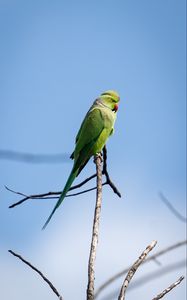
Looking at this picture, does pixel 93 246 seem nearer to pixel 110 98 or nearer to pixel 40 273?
pixel 40 273

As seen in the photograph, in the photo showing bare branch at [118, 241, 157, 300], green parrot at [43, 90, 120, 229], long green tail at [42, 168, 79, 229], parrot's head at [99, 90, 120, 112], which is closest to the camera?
bare branch at [118, 241, 157, 300]

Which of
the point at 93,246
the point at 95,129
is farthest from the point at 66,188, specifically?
the point at 93,246

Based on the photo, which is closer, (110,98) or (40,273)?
(40,273)

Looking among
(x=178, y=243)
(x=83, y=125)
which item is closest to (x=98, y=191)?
(x=178, y=243)

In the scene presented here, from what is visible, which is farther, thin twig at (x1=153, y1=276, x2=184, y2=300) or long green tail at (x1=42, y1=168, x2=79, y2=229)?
long green tail at (x1=42, y1=168, x2=79, y2=229)

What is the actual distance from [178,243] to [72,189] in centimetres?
253

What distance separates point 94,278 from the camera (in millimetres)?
3092

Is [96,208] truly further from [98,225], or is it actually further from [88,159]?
[88,159]

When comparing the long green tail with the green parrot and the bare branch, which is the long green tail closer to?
the green parrot

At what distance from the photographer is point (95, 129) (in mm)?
6238

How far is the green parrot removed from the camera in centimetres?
601

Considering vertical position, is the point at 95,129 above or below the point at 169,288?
above

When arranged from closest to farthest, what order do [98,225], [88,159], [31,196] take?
[98,225]
[31,196]
[88,159]

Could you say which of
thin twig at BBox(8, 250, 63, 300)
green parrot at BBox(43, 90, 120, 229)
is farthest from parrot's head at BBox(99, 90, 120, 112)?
thin twig at BBox(8, 250, 63, 300)
